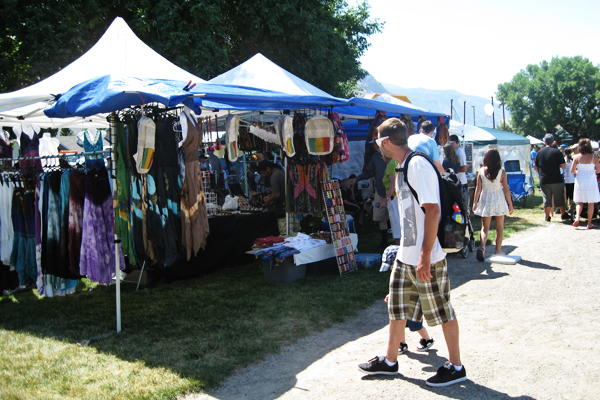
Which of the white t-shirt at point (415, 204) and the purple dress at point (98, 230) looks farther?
the purple dress at point (98, 230)

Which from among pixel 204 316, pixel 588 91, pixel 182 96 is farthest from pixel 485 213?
pixel 588 91

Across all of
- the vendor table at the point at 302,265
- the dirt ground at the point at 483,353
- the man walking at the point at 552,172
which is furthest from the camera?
the man walking at the point at 552,172

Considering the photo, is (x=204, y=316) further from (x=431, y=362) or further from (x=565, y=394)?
(x=565, y=394)

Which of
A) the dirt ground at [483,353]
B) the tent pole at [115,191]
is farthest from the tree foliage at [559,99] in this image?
the tent pole at [115,191]

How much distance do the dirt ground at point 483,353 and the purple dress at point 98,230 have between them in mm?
2039

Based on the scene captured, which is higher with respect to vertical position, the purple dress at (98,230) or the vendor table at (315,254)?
the purple dress at (98,230)

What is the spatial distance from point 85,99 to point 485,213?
5.40m

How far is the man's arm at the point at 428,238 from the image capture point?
293 centimetres

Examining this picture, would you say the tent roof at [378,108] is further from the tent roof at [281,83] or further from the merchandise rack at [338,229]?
the merchandise rack at [338,229]

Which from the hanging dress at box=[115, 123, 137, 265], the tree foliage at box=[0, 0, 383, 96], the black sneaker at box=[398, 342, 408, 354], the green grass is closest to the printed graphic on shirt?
the black sneaker at box=[398, 342, 408, 354]

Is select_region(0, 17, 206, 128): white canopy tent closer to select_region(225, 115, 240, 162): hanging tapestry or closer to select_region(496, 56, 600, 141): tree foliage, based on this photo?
select_region(225, 115, 240, 162): hanging tapestry

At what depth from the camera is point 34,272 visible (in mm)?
5559

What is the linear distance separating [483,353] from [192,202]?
2978mm

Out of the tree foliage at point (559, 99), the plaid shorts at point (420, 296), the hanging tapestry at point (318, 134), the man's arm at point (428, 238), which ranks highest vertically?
the tree foliage at point (559, 99)
